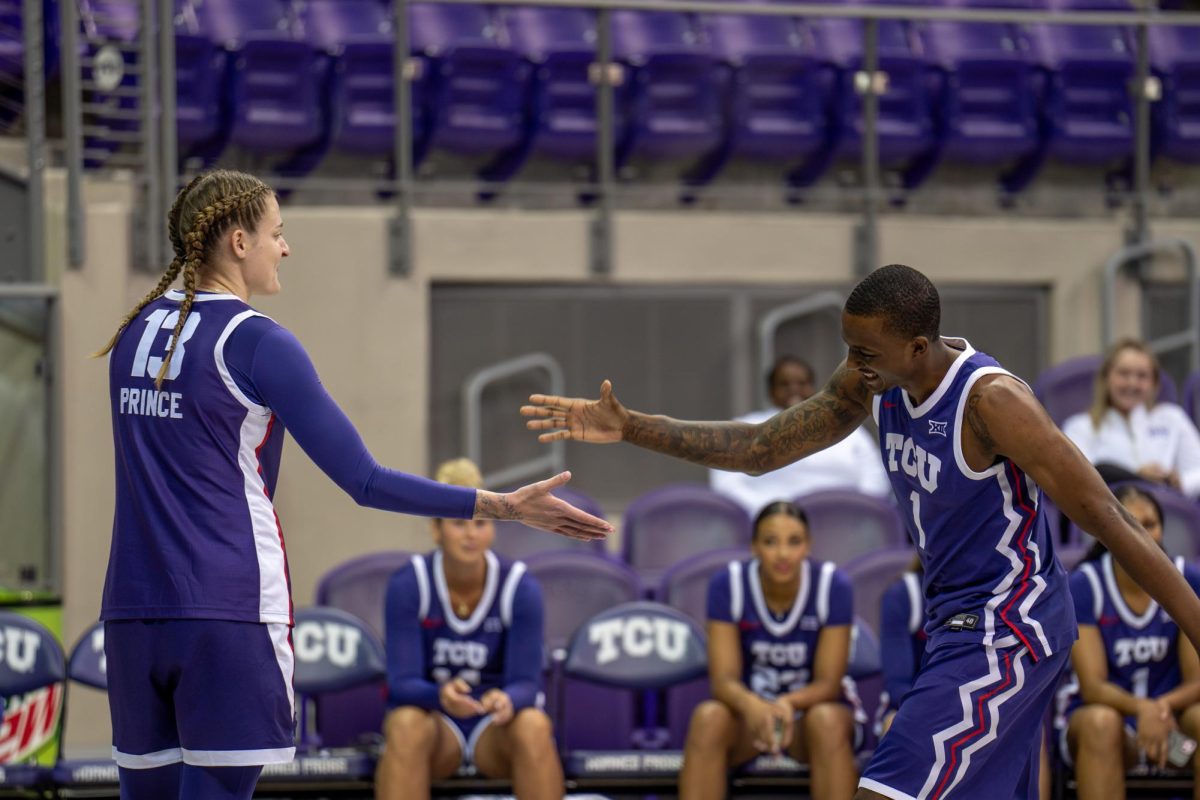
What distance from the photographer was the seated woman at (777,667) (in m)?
5.80

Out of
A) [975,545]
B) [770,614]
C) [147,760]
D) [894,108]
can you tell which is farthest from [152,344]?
[894,108]

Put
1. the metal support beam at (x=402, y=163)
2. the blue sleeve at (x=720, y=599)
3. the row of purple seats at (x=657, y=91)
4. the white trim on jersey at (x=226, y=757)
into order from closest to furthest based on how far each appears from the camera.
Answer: the white trim on jersey at (x=226, y=757) → the blue sleeve at (x=720, y=599) → the metal support beam at (x=402, y=163) → the row of purple seats at (x=657, y=91)

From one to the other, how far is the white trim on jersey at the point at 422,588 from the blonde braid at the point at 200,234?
9.49ft

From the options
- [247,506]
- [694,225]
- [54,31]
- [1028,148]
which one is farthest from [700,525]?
[247,506]

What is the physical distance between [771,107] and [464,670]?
4.41 m

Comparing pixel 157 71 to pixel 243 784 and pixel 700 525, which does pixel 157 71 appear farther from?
pixel 243 784

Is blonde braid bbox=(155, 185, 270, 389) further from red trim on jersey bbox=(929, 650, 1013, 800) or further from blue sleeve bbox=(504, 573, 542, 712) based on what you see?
blue sleeve bbox=(504, 573, 542, 712)

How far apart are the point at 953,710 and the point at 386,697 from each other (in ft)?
9.71

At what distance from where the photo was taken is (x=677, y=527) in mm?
7586

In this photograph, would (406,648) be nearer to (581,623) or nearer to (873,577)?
(581,623)

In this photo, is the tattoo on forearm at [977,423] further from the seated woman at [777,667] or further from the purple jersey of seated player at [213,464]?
A: the seated woman at [777,667]

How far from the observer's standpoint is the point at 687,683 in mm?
6480

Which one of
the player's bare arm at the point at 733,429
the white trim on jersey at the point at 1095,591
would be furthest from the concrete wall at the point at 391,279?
the player's bare arm at the point at 733,429

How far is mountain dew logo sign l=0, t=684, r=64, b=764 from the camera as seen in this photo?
6.02 metres
